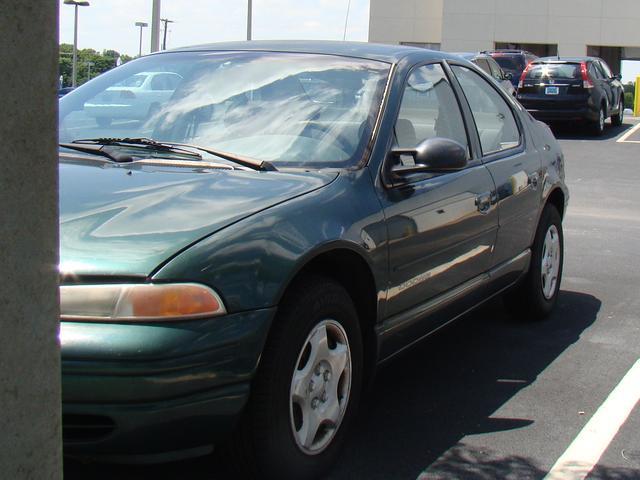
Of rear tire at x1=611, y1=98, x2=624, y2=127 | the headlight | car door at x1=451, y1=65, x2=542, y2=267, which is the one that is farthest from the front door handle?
rear tire at x1=611, y1=98, x2=624, y2=127

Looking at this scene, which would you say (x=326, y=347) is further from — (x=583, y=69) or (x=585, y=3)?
(x=585, y=3)

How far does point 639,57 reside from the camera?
51.0 m

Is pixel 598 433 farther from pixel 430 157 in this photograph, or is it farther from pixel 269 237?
pixel 269 237

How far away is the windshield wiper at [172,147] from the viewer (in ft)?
13.2

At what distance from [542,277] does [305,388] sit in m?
2.94

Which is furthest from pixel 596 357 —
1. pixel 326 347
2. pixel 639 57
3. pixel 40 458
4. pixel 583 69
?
pixel 639 57

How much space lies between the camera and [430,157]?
4.17 metres

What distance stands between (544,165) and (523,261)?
2.22 ft

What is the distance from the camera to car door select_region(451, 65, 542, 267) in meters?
5.20

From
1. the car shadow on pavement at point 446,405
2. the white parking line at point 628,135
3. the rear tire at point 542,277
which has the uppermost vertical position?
the white parking line at point 628,135

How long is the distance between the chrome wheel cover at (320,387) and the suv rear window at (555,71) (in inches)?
698

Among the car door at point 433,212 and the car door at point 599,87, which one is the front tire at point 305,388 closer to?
the car door at point 433,212

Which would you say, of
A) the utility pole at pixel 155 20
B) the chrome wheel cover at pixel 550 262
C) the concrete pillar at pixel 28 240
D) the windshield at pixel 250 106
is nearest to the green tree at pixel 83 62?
the utility pole at pixel 155 20

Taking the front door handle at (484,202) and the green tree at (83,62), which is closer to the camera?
the front door handle at (484,202)
